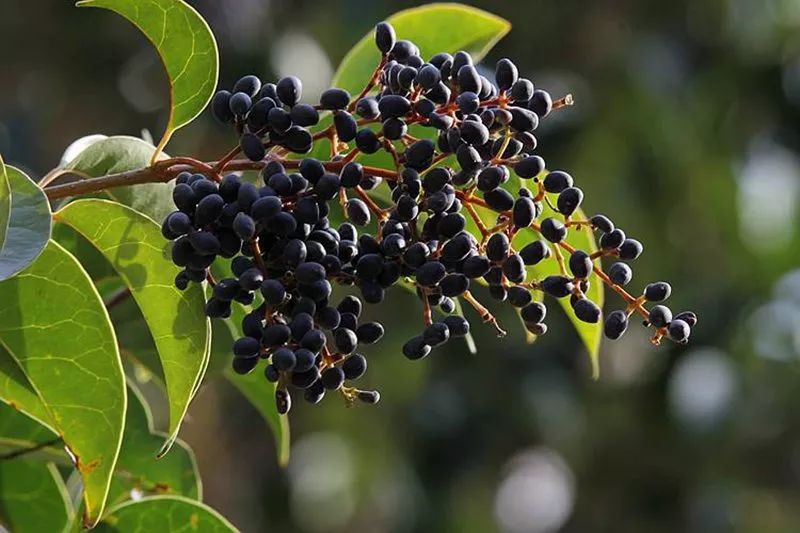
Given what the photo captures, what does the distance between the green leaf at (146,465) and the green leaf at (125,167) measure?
0.32 m

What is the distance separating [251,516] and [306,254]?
407 centimetres

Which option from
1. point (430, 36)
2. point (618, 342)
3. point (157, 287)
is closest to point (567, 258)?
point (430, 36)

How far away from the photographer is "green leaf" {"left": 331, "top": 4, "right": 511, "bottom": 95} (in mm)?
1239

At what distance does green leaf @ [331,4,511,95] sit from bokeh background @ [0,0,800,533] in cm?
297

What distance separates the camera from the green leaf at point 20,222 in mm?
804

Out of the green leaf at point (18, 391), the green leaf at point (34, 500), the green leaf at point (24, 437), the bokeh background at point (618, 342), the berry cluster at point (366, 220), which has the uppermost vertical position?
the berry cluster at point (366, 220)

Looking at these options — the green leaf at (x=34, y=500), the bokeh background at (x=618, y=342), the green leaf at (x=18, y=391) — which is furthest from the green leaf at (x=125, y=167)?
the bokeh background at (x=618, y=342)

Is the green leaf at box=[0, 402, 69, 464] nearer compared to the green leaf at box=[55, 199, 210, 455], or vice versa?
the green leaf at box=[55, 199, 210, 455]

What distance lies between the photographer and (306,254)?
2.77 feet

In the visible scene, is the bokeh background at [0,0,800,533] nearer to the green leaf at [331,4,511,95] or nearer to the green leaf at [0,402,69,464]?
the green leaf at [331,4,511,95]

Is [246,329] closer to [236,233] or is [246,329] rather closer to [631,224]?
[236,233]

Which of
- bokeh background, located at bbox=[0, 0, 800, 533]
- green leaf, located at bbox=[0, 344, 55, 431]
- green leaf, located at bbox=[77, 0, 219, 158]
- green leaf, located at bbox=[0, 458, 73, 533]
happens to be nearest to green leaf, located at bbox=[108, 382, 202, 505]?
green leaf, located at bbox=[0, 458, 73, 533]

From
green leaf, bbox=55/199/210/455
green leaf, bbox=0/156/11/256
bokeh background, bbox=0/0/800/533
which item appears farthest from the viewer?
bokeh background, bbox=0/0/800/533

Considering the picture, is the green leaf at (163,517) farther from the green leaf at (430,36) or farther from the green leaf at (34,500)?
the green leaf at (430,36)
